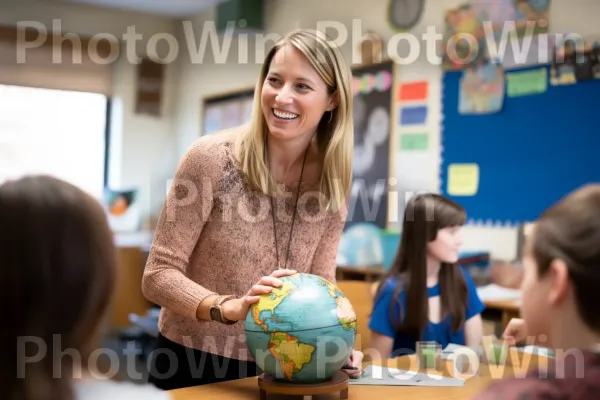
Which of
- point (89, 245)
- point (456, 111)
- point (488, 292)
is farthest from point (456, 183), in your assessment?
point (89, 245)

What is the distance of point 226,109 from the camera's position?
7.03 meters

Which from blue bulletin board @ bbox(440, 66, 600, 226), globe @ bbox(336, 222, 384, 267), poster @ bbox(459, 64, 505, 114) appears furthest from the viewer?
globe @ bbox(336, 222, 384, 267)

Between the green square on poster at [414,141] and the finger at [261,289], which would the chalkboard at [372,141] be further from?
the finger at [261,289]

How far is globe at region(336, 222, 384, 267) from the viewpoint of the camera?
4.94 meters

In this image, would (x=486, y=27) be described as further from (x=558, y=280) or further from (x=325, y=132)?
(x=558, y=280)

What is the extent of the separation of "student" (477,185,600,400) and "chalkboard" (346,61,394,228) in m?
3.66

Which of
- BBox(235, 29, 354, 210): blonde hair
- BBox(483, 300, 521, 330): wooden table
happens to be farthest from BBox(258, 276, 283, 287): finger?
BBox(483, 300, 521, 330): wooden table

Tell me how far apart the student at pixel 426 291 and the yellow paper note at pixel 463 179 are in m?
1.42

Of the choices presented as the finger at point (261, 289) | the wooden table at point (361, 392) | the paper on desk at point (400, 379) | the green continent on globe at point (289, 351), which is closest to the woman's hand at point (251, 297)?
the finger at point (261, 289)

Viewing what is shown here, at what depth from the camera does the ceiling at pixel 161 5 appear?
274 inches

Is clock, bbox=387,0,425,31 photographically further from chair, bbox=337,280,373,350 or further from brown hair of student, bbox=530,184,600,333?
brown hair of student, bbox=530,184,600,333

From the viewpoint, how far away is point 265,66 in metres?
2.11

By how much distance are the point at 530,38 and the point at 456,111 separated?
26.0 inches

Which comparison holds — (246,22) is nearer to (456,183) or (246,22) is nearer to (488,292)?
(456,183)
